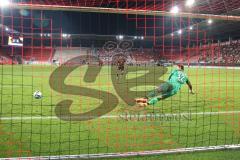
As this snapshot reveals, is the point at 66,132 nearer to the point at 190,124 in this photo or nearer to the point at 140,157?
the point at 140,157

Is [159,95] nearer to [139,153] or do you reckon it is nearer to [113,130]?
[113,130]

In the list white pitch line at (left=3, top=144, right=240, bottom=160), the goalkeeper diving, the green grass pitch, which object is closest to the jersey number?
the goalkeeper diving

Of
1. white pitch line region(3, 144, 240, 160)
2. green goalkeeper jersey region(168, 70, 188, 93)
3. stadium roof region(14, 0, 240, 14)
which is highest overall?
stadium roof region(14, 0, 240, 14)

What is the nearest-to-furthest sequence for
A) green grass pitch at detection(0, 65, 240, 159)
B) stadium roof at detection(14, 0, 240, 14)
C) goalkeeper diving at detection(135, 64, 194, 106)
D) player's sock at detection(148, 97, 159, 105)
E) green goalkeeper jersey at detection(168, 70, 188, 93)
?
green grass pitch at detection(0, 65, 240, 159)
stadium roof at detection(14, 0, 240, 14)
player's sock at detection(148, 97, 159, 105)
goalkeeper diving at detection(135, 64, 194, 106)
green goalkeeper jersey at detection(168, 70, 188, 93)

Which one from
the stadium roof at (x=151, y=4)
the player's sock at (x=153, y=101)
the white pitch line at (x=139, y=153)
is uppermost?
the stadium roof at (x=151, y=4)

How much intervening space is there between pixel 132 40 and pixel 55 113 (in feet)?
148

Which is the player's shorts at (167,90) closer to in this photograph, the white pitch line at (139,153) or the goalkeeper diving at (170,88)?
the goalkeeper diving at (170,88)

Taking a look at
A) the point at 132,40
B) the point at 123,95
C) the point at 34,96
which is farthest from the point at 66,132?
the point at 132,40

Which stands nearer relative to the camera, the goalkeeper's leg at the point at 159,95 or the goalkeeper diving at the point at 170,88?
the goalkeeper's leg at the point at 159,95

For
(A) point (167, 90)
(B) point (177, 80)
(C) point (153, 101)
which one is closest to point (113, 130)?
(C) point (153, 101)

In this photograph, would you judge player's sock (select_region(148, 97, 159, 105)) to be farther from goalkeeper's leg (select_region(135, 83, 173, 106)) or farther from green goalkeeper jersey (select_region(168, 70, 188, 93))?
green goalkeeper jersey (select_region(168, 70, 188, 93))

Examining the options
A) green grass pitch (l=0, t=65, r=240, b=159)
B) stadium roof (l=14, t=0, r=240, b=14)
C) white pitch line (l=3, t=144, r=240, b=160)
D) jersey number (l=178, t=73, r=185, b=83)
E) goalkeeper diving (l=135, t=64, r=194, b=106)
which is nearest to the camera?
white pitch line (l=3, t=144, r=240, b=160)

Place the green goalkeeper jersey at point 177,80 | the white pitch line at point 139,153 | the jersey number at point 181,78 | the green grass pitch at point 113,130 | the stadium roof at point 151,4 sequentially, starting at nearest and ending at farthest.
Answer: the white pitch line at point 139,153
the green grass pitch at point 113,130
the stadium roof at point 151,4
the green goalkeeper jersey at point 177,80
the jersey number at point 181,78

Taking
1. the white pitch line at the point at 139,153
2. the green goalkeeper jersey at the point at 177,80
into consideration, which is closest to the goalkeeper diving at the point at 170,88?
the green goalkeeper jersey at the point at 177,80
